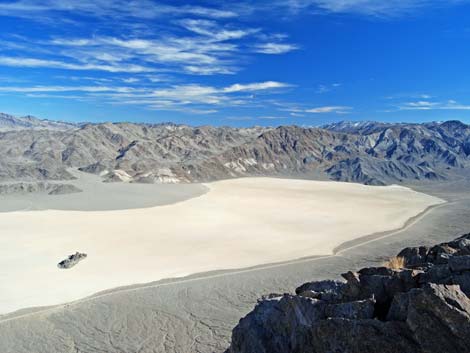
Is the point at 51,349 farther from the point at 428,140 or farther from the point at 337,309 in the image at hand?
the point at 428,140

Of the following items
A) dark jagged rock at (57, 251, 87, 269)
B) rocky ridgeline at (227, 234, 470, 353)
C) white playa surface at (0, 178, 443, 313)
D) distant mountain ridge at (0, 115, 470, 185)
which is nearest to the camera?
rocky ridgeline at (227, 234, 470, 353)

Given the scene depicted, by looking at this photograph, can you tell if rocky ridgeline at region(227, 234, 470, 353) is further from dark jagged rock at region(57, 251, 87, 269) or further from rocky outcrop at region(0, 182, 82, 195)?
rocky outcrop at region(0, 182, 82, 195)

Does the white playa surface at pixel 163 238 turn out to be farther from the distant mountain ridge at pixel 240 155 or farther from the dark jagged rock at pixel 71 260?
the distant mountain ridge at pixel 240 155

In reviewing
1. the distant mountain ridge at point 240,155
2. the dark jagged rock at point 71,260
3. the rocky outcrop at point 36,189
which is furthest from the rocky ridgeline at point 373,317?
the distant mountain ridge at point 240,155

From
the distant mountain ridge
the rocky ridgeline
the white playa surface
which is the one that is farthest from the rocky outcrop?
the rocky ridgeline

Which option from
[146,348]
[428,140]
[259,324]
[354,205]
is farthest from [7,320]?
[428,140]

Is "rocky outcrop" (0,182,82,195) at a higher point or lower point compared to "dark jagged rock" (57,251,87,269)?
higher

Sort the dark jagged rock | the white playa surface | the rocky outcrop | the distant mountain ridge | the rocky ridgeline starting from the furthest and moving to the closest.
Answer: the distant mountain ridge → the rocky outcrop → the dark jagged rock → the white playa surface → the rocky ridgeline

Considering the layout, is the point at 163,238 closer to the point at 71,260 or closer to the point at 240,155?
the point at 71,260
